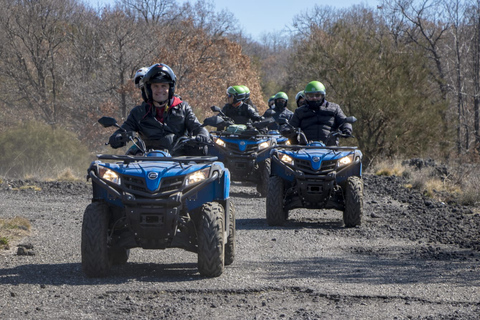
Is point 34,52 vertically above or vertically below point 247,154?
above

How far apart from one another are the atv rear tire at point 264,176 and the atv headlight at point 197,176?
912 cm

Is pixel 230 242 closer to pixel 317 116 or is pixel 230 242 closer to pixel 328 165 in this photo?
pixel 328 165

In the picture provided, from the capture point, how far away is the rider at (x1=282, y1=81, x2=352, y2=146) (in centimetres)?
1311

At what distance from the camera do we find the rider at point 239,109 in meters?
19.0

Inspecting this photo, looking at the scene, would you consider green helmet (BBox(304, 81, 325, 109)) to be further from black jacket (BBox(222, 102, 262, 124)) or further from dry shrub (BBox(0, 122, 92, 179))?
dry shrub (BBox(0, 122, 92, 179))

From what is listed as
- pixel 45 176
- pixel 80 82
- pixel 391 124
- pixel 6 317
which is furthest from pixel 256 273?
pixel 80 82

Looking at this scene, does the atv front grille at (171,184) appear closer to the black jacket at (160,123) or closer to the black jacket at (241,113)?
the black jacket at (160,123)

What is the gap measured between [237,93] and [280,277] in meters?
→ 11.8

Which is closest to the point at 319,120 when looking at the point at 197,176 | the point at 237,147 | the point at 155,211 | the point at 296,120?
the point at 296,120

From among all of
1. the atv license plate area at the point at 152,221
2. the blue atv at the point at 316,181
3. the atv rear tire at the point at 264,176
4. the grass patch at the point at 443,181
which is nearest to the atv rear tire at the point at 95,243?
the atv license plate area at the point at 152,221

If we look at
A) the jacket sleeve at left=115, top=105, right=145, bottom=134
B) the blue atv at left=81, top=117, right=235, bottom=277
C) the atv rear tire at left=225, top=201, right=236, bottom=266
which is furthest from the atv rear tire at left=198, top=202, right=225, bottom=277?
the jacket sleeve at left=115, top=105, right=145, bottom=134

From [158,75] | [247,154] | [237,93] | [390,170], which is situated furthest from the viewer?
[390,170]

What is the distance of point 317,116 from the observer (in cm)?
1321

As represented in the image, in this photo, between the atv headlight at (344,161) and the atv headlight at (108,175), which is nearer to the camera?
the atv headlight at (108,175)
